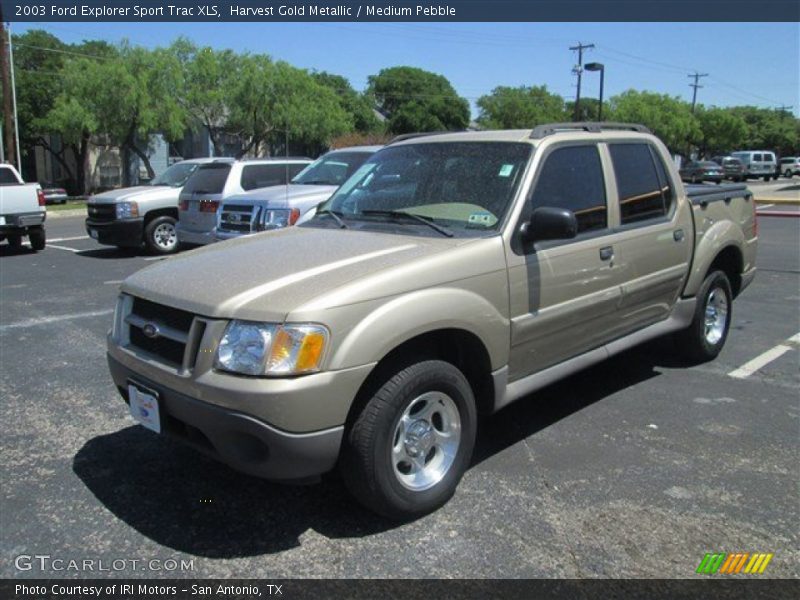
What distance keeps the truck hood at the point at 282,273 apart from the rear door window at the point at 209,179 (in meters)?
7.47

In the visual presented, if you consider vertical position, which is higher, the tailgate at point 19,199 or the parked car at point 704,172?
the parked car at point 704,172

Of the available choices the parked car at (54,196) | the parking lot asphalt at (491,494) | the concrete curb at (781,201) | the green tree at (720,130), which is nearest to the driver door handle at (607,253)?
the parking lot asphalt at (491,494)

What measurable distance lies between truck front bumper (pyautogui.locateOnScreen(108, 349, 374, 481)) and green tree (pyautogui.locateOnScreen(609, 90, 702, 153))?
7048 cm

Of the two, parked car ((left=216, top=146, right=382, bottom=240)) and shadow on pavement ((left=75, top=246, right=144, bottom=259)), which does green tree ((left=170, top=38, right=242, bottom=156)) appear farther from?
parked car ((left=216, top=146, right=382, bottom=240))

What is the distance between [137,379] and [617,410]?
3.15 m

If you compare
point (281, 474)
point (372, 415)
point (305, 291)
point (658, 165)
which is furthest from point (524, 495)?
point (658, 165)

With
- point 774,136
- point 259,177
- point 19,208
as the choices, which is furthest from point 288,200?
point 774,136

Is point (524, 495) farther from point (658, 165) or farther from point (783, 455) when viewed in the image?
point (658, 165)

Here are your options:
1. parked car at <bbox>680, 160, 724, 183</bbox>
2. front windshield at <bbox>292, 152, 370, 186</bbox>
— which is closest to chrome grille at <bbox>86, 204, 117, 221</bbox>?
front windshield at <bbox>292, 152, 370, 186</bbox>

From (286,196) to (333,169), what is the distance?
54.6 inches

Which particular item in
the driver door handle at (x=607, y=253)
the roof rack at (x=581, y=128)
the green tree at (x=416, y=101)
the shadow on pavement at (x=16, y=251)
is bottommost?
the shadow on pavement at (x=16, y=251)

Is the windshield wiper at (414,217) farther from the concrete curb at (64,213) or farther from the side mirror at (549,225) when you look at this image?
the concrete curb at (64,213)

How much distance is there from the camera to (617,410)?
4.77m

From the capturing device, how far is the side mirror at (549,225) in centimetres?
357
